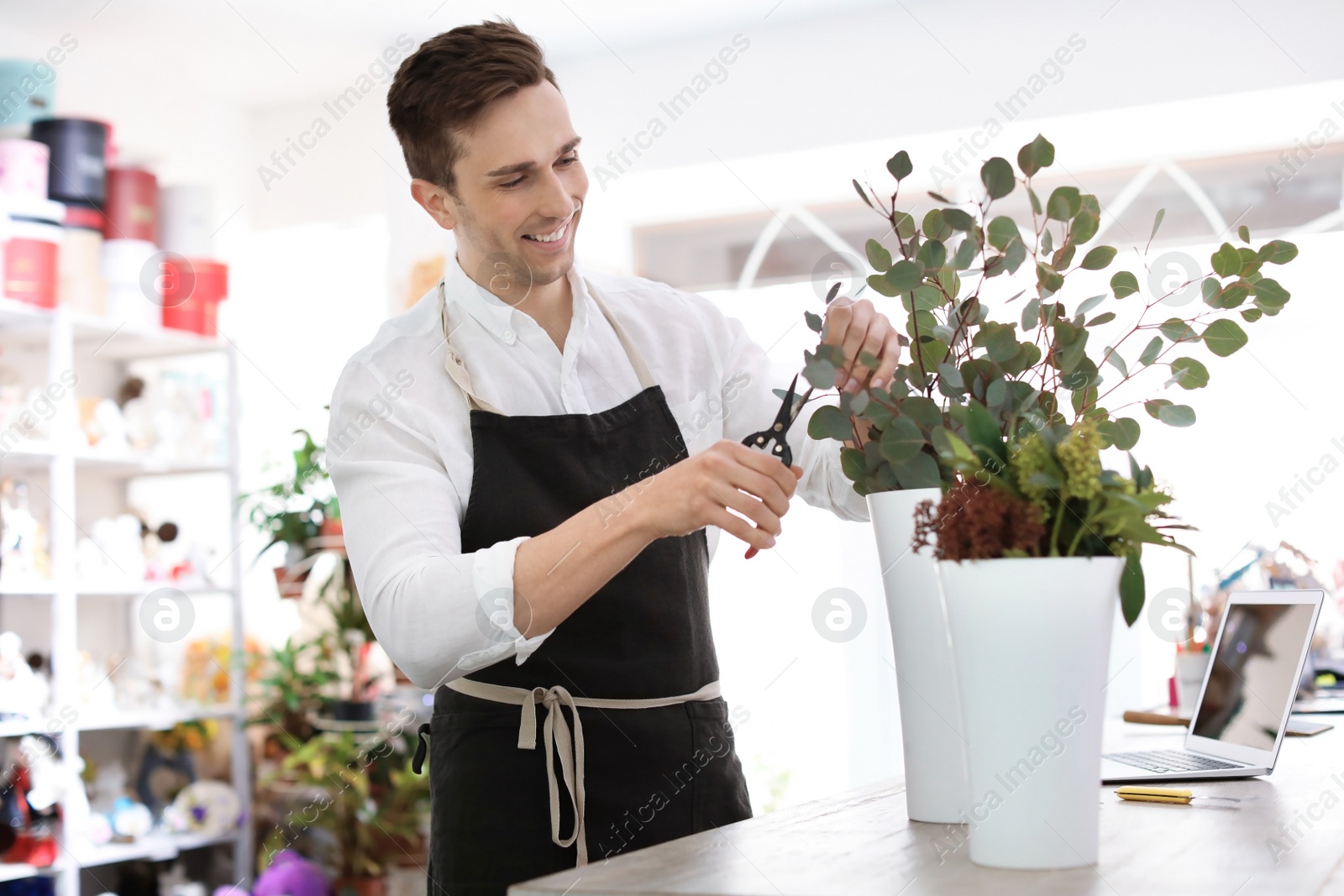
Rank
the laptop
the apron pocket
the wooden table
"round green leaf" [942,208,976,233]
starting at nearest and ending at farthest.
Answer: the wooden table → "round green leaf" [942,208,976,233] → the laptop → the apron pocket

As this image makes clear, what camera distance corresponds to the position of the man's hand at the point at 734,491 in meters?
1.15

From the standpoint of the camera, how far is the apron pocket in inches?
60.2

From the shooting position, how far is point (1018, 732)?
884 mm

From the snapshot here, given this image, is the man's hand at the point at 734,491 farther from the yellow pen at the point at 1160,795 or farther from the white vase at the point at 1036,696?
the yellow pen at the point at 1160,795

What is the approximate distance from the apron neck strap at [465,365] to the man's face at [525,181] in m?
0.13

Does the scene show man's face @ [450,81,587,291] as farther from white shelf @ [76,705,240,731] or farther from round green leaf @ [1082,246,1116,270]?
white shelf @ [76,705,240,731]

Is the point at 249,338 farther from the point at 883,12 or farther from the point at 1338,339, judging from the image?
the point at 1338,339

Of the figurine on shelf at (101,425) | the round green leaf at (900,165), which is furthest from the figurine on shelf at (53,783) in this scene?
the round green leaf at (900,165)

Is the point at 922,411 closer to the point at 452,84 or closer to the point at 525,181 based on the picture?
the point at 525,181

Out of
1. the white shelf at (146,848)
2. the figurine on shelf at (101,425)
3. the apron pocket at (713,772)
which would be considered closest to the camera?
the apron pocket at (713,772)

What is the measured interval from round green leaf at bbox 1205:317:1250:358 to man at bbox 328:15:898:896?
55cm

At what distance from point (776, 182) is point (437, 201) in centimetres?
253

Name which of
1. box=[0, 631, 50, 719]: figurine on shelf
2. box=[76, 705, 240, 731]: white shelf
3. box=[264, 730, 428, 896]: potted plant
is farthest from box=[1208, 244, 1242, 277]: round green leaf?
box=[76, 705, 240, 731]: white shelf

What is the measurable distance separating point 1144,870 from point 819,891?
24 centimetres
